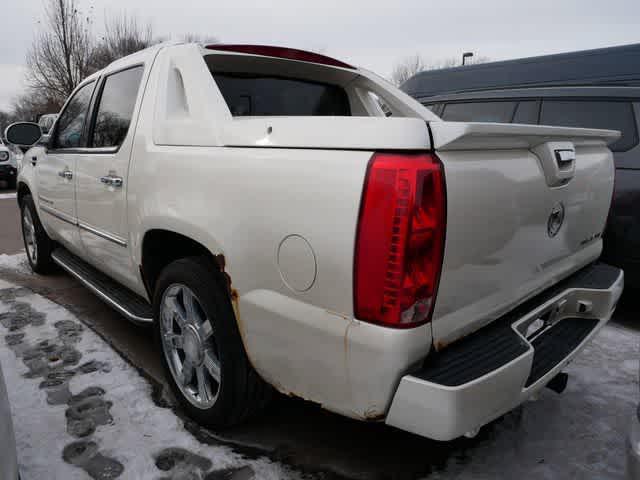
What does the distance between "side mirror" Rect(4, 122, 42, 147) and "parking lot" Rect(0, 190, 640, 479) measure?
8.89 feet

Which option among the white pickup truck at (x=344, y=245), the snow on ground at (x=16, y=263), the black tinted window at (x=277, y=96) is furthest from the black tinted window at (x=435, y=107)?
the snow on ground at (x=16, y=263)

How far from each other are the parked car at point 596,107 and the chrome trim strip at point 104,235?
3.39 metres

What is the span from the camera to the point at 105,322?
355 cm

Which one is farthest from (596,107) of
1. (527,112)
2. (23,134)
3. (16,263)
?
(16,263)

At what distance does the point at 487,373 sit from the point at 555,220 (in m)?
0.82

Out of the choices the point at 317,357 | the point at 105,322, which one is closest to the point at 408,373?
the point at 317,357

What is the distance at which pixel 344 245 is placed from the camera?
4.71 ft

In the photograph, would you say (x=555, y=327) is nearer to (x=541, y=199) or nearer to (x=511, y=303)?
(x=511, y=303)

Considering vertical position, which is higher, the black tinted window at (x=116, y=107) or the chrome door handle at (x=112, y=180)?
the black tinted window at (x=116, y=107)

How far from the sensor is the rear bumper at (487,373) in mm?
1385

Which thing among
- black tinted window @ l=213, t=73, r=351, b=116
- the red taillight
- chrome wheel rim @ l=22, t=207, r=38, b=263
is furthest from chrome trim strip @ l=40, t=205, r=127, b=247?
the red taillight

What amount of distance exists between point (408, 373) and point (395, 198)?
20.3 inches

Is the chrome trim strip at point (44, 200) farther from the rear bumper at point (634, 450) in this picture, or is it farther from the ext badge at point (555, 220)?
the rear bumper at point (634, 450)

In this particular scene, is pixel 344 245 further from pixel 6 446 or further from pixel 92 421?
pixel 92 421
